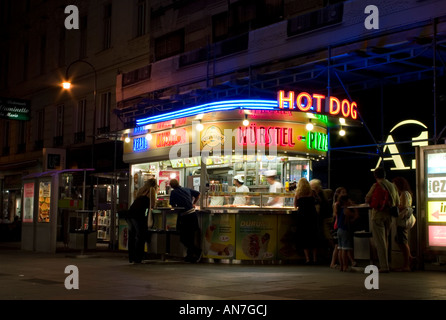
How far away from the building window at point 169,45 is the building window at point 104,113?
3.65 m

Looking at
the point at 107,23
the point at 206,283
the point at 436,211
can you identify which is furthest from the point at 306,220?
the point at 107,23

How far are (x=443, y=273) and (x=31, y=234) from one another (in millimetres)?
12563

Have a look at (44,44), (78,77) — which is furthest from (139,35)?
(44,44)

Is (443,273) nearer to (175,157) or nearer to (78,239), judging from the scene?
(175,157)

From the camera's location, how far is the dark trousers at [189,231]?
1489 centimetres

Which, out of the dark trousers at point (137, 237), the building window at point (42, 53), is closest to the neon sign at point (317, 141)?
the dark trousers at point (137, 237)

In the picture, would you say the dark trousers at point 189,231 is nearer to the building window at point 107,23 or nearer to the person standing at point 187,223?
the person standing at point 187,223

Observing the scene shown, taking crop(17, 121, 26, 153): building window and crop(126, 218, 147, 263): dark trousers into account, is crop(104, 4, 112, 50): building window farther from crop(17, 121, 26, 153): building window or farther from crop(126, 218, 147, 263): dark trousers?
crop(126, 218, 147, 263): dark trousers

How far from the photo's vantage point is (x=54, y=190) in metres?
18.6

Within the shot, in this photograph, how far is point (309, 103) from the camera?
15.0 meters

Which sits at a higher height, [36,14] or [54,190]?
[36,14]

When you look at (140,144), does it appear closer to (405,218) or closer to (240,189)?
(240,189)

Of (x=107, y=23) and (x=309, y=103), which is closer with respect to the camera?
(x=309, y=103)

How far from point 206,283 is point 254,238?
13.4 ft
